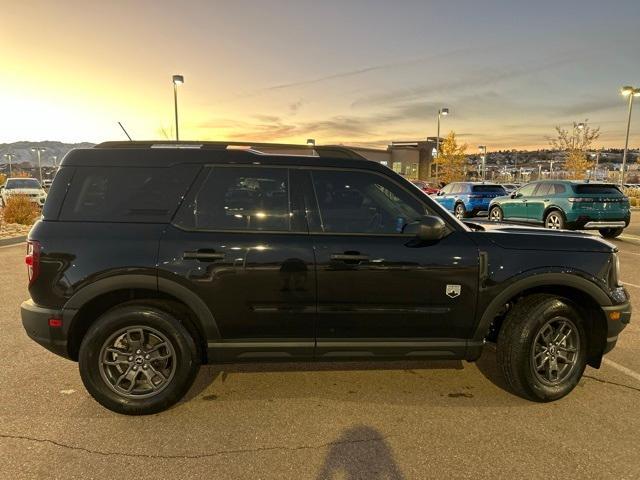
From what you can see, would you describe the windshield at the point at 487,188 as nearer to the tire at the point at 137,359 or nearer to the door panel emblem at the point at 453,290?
the door panel emblem at the point at 453,290

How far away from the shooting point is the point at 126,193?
3.19 metres

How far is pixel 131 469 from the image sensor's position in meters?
2.57

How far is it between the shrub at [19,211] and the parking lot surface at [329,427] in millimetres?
12776

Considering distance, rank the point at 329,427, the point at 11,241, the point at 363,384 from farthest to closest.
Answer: the point at 11,241, the point at 363,384, the point at 329,427

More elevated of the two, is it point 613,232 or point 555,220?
point 555,220

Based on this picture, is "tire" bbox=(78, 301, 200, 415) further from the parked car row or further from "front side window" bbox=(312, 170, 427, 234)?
the parked car row

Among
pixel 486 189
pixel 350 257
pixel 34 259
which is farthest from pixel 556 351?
pixel 486 189

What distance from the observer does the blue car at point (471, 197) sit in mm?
18953

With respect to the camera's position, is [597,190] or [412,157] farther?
[412,157]

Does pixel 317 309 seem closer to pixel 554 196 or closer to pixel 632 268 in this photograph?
pixel 632 268

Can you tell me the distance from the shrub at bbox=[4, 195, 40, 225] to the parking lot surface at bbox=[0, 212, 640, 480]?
12.8 m

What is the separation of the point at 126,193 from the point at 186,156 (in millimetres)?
510

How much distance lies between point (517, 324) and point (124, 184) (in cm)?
315

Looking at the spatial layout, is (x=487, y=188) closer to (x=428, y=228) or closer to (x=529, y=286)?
(x=529, y=286)
